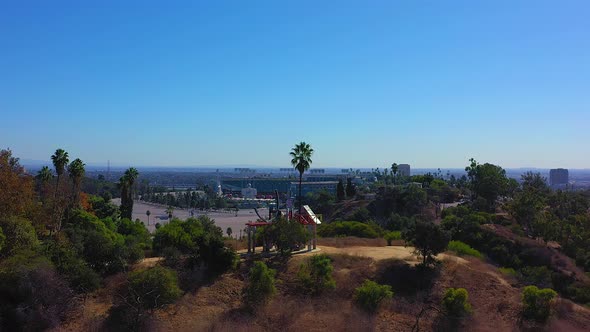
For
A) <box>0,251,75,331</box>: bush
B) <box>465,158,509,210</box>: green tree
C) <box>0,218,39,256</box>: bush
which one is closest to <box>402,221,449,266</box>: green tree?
<box>0,251,75,331</box>: bush

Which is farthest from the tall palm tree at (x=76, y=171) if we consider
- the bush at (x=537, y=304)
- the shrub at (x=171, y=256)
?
the bush at (x=537, y=304)

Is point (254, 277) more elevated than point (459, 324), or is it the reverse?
point (254, 277)

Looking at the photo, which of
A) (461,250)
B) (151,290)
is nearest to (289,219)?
(151,290)

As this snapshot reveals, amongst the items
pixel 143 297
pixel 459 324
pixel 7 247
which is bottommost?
pixel 459 324

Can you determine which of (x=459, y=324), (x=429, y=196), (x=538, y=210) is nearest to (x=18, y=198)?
(x=459, y=324)

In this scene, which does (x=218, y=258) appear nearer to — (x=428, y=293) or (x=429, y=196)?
(x=428, y=293)

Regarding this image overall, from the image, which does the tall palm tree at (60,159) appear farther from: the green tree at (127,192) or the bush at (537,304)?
the bush at (537,304)
